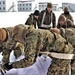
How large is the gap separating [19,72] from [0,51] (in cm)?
64

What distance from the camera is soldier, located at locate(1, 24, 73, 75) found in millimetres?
2117

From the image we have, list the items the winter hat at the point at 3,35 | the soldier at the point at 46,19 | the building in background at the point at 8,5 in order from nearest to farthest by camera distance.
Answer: the winter hat at the point at 3,35
the soldier at the point at 46,19
the building in background at the point at 8,5

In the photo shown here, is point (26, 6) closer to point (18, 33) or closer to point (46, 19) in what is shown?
point (46, 19)

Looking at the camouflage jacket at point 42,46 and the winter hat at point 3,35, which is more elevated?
the winter hat at point 3,35

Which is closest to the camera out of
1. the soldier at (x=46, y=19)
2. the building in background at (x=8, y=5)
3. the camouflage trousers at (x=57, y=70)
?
the camouflage trousers at (x=57, y=70)

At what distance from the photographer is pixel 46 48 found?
2270 millimetres

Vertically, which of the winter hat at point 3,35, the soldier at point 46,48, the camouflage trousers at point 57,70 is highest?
the winter hat at point 3,35

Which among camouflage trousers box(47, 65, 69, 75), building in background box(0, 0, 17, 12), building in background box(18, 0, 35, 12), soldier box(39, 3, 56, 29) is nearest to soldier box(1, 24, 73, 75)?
camouflage trousers box(47, 65, 69, 75)

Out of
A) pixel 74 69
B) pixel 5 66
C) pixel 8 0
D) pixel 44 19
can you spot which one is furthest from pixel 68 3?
pixel 5 66

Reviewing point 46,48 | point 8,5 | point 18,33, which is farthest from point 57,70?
point 8,5

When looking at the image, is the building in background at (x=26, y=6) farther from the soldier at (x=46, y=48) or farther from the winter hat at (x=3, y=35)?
the winter hat at (x=3, y=35)

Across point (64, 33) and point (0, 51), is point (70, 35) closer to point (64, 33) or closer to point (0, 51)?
point (64, 33)

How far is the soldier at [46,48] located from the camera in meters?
2.12

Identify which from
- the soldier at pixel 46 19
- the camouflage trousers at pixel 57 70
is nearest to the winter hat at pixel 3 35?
the camouflage trousers at pixel 57 70
